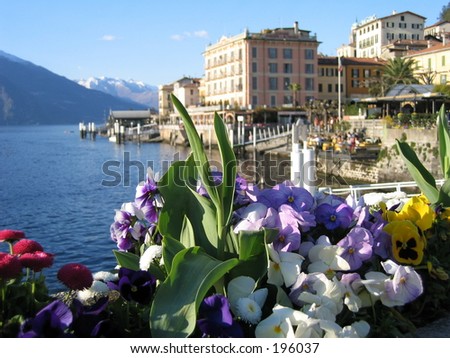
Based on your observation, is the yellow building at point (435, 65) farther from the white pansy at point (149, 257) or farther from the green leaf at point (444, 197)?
the white pansy at point (149, 257)

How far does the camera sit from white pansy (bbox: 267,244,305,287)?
2979mm

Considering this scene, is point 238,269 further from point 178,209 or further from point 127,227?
point 127,227

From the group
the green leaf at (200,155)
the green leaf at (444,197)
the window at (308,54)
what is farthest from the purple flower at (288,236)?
the window at (308,54)

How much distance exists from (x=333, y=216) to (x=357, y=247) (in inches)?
12.1

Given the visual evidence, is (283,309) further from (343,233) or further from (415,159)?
(415,159)

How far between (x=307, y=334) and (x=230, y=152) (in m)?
1.01

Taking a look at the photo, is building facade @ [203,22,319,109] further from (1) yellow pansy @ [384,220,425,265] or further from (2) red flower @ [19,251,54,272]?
(2) red flower @ [19,251,54,272]

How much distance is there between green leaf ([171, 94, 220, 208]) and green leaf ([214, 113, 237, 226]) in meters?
0.05

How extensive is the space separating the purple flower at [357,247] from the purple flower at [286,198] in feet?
1.16

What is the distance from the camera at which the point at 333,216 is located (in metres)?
3.48

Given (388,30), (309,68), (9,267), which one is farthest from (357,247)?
(388,30)

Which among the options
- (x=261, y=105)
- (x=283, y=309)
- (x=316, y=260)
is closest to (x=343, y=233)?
(x=316, y=260)

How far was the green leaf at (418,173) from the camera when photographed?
4.05m

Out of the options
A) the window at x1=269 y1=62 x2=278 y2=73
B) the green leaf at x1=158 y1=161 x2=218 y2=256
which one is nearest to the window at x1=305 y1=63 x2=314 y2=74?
the window at x1=269 y1=62 x2=278 y2=73
